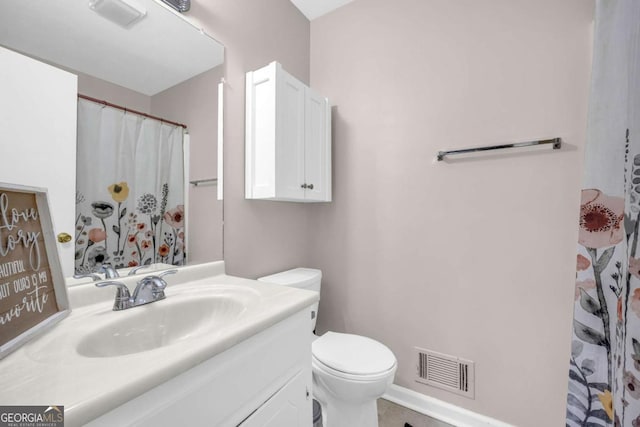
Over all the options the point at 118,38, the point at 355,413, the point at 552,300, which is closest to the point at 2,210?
the point at 118,38

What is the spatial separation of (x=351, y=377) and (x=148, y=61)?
4.90 feet

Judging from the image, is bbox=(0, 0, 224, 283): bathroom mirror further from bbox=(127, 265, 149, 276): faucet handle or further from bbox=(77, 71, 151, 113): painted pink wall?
bbox=(127, 265, 149, 276): faucet handle

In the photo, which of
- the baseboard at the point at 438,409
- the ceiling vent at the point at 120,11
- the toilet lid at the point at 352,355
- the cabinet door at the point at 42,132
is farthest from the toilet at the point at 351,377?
the ceiling vent at the point at 120,11

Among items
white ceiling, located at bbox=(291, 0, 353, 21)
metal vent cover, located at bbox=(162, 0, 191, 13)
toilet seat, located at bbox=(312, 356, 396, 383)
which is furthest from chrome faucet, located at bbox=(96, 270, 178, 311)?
white ceiling, located at bbox=(291, 0, 353, 21)

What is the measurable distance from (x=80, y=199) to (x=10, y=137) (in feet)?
0.71

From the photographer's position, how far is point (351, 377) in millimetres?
1123

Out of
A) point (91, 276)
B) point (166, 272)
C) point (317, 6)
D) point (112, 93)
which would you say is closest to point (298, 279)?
point (166, 272)

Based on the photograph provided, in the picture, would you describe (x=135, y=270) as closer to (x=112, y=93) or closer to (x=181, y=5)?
(x=112, y=93)

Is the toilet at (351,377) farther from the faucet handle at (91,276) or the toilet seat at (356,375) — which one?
the faucet handle at (91,276)

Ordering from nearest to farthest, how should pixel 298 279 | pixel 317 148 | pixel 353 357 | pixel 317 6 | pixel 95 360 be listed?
pixel 95 360 → pixel 353 357 → pixel 298 279 → pixel 317 148 → pixel 317 6

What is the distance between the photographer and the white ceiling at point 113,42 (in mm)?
759

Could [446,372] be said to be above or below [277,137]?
below

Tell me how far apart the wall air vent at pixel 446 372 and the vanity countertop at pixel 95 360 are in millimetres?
1010

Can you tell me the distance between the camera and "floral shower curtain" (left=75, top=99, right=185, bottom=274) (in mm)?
850
